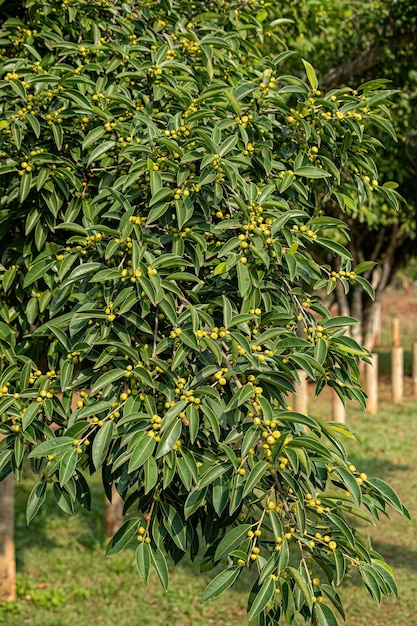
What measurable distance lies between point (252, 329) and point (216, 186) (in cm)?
42

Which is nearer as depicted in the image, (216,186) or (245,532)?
(245,532)

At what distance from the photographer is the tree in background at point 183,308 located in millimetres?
1707

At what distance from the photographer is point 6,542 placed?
5051mm

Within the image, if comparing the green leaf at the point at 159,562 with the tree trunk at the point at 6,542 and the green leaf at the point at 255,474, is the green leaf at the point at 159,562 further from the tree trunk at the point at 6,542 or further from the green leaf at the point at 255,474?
the tree trunk at the point at 6,542

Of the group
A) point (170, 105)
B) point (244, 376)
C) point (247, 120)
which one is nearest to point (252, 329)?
point (244, 376)

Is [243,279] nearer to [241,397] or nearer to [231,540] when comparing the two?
[241,397]

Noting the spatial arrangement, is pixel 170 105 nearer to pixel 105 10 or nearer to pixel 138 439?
pixel 105 10

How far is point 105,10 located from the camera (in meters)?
2.84

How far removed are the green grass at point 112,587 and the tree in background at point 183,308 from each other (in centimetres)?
326

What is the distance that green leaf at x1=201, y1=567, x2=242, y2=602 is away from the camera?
1.62 m

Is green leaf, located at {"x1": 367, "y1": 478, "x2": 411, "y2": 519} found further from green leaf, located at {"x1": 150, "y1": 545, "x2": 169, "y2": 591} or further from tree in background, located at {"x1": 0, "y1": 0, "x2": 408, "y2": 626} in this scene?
green leaf, located at {"x1": 150, "y1": 545, "x2": 169, "y2": 591}

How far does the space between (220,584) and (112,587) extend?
4.13 m

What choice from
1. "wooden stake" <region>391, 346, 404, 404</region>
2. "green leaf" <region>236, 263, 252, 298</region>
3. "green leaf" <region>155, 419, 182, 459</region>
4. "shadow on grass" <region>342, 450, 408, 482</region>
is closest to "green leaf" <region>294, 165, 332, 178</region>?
"green leaf" <region>236, 263, 252, 298</region>

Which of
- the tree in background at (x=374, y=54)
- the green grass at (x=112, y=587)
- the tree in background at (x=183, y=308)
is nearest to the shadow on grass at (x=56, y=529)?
the green grass at (x=112, y=587)
